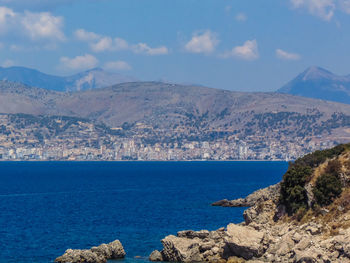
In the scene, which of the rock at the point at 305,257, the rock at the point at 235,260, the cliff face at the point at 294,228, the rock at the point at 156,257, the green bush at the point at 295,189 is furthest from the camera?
the green bush at the point at 295,189

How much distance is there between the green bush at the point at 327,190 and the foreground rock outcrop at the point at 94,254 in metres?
22.5

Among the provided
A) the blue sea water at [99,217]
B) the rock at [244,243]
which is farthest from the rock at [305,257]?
the blue sea water at [99,217]

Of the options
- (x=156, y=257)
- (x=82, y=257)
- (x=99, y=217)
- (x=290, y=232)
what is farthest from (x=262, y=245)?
(x=99, y=217)

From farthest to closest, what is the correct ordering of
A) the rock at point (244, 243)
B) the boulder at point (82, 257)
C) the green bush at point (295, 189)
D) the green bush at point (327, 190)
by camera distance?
the green bush at point (295, 189)
the green bush at point (327, 190)
the boulder at point (82, 257)
the rock at point (244, 243)

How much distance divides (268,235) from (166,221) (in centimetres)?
3383

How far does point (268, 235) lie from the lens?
6197 centimetres

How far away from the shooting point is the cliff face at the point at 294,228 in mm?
56531

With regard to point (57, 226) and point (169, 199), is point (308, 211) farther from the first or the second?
point (169, 199)

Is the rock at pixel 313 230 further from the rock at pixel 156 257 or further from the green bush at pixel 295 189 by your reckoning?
the rock at pixel 156 257

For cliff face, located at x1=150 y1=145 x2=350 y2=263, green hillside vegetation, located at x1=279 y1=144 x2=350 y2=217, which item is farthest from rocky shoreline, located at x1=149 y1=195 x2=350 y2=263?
green hillside vegetation, located at x1=279 y1=144 x2=350 y2=217

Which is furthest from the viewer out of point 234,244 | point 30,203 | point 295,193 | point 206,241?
point 30,203

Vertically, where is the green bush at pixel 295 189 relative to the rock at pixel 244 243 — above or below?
above

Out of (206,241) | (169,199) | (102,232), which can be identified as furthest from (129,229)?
(169,199)

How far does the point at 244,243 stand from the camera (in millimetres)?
58938
